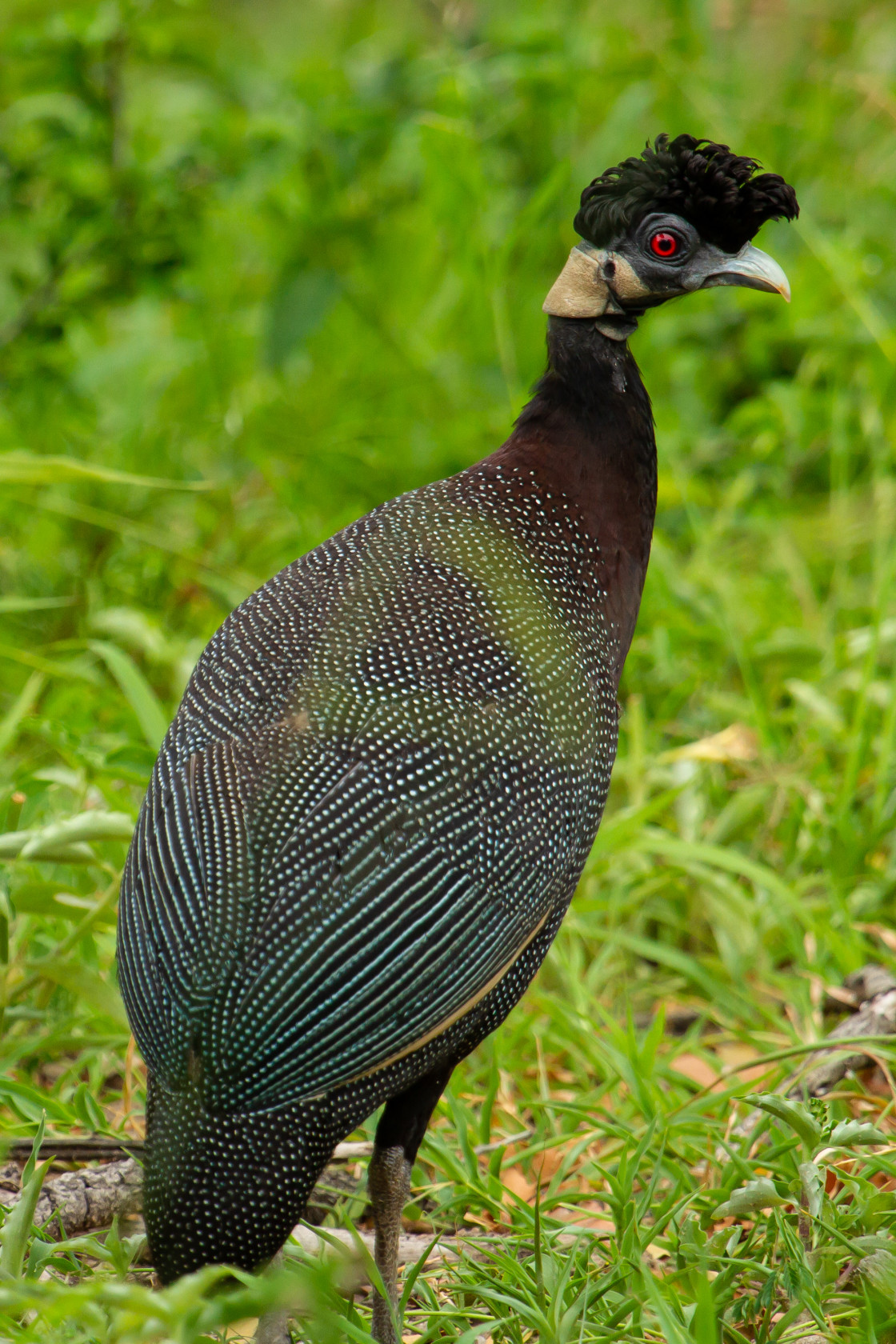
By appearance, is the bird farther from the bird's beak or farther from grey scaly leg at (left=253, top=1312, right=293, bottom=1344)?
grey scaly leg at (left=253, top=1312, right=293, bottom=1344)

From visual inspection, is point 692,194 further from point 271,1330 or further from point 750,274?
point 271,1330

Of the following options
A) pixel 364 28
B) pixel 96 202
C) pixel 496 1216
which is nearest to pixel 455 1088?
pixel 496 1216

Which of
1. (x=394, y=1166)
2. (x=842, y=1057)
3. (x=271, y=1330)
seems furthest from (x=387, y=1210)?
(x=842, y=1057)

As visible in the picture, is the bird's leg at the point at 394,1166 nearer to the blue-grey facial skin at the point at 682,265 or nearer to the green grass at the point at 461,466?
the green grass at the point at 461,466

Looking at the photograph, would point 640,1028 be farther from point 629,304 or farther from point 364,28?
point 364,28

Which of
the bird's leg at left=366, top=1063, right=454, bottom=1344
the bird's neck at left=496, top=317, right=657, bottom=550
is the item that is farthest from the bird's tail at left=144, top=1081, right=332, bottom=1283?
the bird's neck at left=496, top=317, right=657, bottom=550

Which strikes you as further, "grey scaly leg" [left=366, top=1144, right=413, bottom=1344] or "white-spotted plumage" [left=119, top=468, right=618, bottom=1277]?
"grey scaly leg" [left=366, top=1144, right=413, bottom=1344]

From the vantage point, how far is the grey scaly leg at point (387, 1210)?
7.18 feet

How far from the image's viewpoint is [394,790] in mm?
1951

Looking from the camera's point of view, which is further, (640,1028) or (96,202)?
(96,202)

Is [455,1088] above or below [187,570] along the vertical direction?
below

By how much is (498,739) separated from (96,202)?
9.13 feet

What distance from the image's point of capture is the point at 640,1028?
126 inches

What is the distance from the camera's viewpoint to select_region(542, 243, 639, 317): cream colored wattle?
8.03 feet
